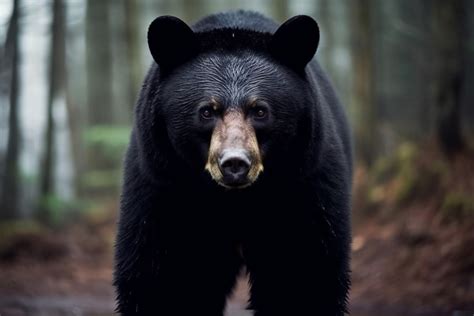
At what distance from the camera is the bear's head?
4.47 meters

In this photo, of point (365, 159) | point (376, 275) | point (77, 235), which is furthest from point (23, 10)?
point (376, 275)

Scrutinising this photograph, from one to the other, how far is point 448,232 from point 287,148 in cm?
590

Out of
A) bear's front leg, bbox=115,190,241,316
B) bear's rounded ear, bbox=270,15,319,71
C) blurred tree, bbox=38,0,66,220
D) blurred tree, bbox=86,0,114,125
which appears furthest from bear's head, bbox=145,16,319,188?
blurred tree, bbox=86,0,114,125

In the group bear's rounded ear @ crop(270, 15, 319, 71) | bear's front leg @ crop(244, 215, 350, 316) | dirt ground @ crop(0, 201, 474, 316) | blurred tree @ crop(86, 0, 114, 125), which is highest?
blurred tree @ crop(86, 0, 114, 125)

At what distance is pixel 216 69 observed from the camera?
4742 millimetres

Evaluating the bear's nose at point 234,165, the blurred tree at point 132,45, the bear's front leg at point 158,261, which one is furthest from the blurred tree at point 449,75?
the blurred tree at point 132,45

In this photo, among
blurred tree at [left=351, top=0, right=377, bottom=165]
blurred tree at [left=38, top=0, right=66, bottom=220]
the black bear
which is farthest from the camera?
blurred tree at [left=38, top=0, right=66, bottom=220]

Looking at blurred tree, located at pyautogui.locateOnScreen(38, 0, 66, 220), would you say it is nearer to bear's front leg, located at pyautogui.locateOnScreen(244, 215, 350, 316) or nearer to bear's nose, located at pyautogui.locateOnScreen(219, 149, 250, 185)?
bear's front leg, located at pyautogui.locateOnScreen(244, 215, 350, 316)

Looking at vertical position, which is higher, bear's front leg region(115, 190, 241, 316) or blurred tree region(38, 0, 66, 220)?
blurred tree region(38, 0, 66, 220)

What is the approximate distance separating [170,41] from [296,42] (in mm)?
862

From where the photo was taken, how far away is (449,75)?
37.2 feet

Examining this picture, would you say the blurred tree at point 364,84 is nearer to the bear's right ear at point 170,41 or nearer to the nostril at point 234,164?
the bear's right ear at point 170,41

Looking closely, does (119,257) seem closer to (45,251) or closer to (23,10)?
(45,251)

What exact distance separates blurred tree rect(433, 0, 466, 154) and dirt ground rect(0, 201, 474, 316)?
4.26 feet
